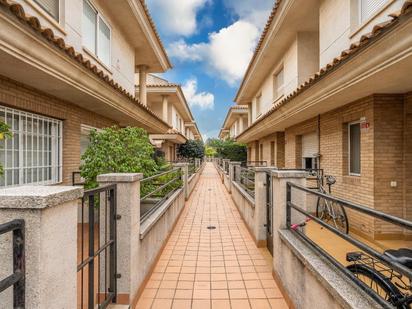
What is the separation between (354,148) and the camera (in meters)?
6.46

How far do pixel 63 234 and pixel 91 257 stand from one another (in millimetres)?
940

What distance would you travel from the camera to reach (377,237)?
525cm

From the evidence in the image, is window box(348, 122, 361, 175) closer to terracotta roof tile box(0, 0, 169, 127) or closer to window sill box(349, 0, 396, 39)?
window sill box(349, 0, 396, 39)

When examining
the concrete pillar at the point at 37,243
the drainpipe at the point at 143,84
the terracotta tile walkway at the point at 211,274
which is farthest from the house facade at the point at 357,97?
the drainpipe at the point at 143,84

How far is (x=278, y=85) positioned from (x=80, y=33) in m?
9.03

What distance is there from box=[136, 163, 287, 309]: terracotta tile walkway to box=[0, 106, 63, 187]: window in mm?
3013

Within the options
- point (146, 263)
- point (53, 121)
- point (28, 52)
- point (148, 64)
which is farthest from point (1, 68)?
point (148, 64)

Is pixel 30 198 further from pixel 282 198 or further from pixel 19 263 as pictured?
pixel 282 198

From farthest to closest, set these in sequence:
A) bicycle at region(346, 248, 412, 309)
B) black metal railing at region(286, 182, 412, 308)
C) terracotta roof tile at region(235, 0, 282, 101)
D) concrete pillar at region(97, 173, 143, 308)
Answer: terracotta roof tile at region(235, 0, 282, 101) < concrete pillar at region(97, 173, 143, 308) < bicycle at region(346, 248, 412, 309) < black metal railing at region(286, 182, 412, 308)

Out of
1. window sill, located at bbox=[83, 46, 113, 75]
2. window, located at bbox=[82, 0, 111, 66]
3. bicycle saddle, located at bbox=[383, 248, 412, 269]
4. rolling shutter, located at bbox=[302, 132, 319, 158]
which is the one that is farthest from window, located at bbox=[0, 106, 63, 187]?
rolling shutter, located at bbox=[302, 132, 319, 158]

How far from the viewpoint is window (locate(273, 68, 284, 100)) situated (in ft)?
38.9

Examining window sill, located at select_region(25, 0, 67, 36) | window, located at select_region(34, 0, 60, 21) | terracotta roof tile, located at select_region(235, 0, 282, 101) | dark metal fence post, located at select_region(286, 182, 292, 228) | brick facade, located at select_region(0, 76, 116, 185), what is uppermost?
terracotta roof tile, located at select_region(235, 0, 282, 101)

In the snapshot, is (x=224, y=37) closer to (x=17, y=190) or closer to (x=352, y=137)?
(x=352, y=137)

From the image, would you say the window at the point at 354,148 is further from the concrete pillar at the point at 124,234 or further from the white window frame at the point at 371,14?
the concrete pillar at the point at 124,234
